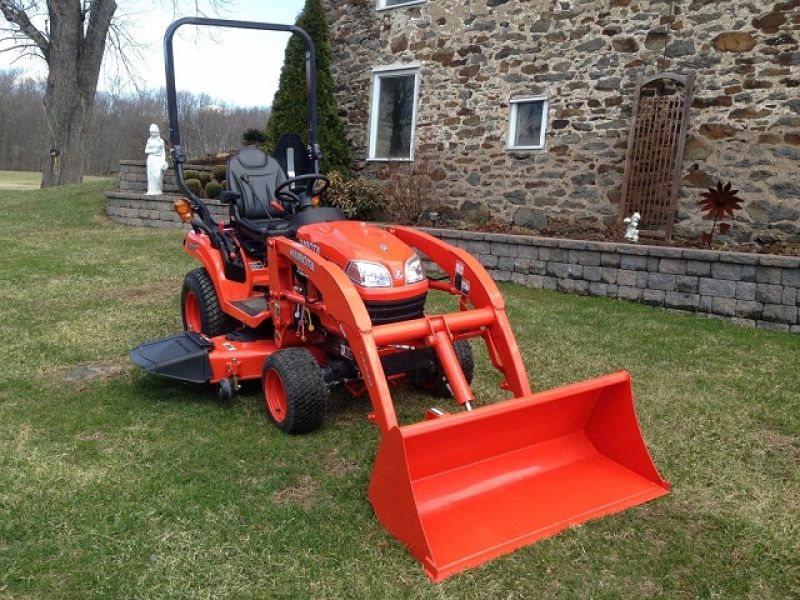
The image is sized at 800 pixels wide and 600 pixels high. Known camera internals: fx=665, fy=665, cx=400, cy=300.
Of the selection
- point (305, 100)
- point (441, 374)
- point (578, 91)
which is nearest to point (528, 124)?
point (578, 91)

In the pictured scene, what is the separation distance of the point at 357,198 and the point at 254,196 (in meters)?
5.71

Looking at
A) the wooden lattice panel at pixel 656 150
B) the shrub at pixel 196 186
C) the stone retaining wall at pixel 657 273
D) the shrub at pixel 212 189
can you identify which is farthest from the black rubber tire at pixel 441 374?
the shrub at pixel 212 189

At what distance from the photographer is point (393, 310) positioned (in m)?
3.35

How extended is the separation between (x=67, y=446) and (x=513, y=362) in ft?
7.40

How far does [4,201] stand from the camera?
12898 millimetres

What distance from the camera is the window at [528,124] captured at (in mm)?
8938

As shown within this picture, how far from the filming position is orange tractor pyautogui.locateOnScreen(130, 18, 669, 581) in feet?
8.73

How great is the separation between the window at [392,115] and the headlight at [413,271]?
23.5 feet

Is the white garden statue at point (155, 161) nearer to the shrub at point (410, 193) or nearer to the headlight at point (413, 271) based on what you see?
the shrub at point (410, 193)

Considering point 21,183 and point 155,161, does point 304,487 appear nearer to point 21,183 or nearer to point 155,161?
point 155,161

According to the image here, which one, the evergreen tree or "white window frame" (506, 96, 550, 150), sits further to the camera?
the evergreen tree

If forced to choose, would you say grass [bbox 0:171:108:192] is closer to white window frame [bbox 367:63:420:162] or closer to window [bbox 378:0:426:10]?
white window frame [bbox 367:63:420:162]

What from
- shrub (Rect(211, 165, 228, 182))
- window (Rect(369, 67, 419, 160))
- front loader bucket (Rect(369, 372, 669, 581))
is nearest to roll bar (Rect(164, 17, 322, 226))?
front loader bucket (Rect(369, 372, 669, 581))

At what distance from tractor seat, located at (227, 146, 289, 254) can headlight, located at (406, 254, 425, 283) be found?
111cm
